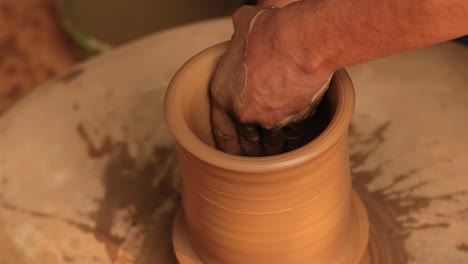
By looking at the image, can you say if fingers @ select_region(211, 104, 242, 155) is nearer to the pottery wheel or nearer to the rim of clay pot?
the rim of clay pot

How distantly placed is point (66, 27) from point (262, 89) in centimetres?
192

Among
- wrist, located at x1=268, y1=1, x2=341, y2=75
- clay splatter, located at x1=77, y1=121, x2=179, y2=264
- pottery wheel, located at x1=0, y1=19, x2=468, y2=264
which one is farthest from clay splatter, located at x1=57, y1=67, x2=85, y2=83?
wrist, located at x1=268, y1=1, x2=341, y2=75

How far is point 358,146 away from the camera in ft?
4.86

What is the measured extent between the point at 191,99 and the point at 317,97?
226mm

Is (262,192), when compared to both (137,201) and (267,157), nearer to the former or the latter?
(267,157)

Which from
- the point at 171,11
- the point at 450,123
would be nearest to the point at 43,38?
the point at 171,11

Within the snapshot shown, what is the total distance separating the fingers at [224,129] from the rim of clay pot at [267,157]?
0.34ft

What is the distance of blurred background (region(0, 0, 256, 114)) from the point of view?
8.88 feet

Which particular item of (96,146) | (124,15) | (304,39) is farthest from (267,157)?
(124,15)

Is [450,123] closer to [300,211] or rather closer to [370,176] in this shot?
[370,176]

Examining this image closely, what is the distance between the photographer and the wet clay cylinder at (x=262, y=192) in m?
1.00

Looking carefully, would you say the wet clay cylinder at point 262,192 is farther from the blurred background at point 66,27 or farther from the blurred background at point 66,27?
the blurred background at point 66,27

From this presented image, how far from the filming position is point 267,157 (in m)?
0.98

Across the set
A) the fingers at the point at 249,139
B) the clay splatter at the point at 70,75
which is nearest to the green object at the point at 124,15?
the clay splatter at the point at 70,75
